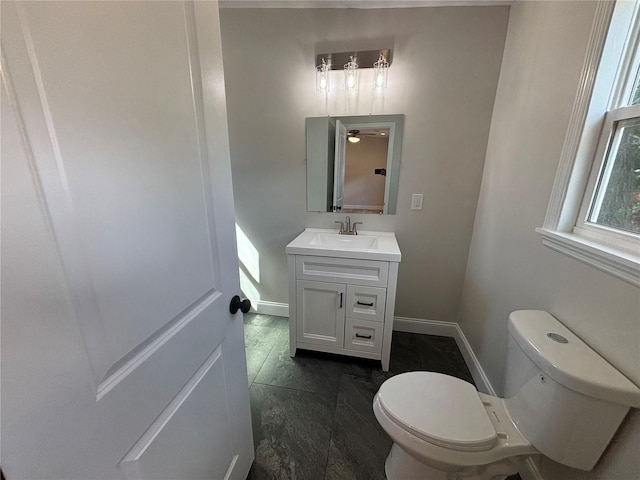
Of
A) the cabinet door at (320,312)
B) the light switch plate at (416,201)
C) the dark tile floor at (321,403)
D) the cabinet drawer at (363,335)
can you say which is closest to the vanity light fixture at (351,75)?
the light switch plate at (416,201)

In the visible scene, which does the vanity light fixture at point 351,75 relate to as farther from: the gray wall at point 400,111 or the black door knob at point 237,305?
the black door knob at point 237,305

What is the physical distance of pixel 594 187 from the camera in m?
0.96

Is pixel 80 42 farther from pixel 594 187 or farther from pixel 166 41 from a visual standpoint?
pixel 594 187

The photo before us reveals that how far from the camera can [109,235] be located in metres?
0.45

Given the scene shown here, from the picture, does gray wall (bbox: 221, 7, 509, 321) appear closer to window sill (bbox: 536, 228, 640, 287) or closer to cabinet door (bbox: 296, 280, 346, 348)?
cabinet door (bbox: 296, 280, 346, 348)

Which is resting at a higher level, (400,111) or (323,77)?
(323,77)

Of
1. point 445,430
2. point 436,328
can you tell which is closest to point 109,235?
point 445,430

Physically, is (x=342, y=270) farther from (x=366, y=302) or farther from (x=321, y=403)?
(x=321, y=403)

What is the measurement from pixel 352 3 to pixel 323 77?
0.42 metres

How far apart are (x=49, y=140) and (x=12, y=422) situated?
372 millimetres

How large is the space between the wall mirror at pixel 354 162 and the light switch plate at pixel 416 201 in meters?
0.13

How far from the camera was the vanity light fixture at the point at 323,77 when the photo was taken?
5.63 feet

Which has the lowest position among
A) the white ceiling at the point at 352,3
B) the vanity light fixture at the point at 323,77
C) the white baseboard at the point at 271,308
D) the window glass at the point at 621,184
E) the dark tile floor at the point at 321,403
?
the dark tile floor at the point at 321,403

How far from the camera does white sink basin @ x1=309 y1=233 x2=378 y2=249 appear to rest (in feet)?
6.07
